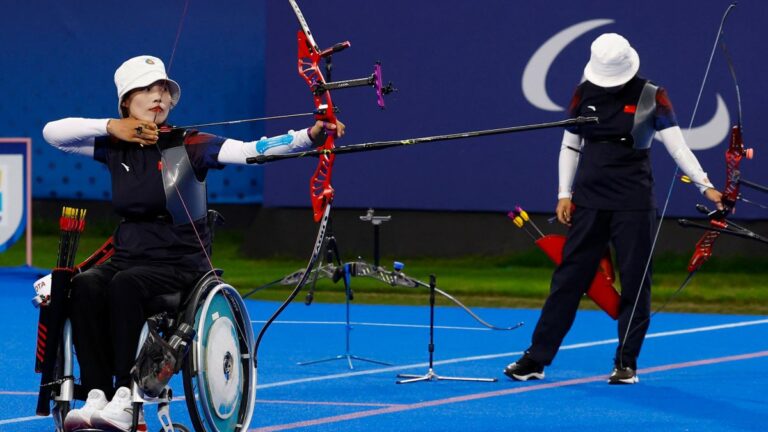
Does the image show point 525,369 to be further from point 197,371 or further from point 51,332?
point 51,332

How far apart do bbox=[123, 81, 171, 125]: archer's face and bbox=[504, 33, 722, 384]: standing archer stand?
229 cm

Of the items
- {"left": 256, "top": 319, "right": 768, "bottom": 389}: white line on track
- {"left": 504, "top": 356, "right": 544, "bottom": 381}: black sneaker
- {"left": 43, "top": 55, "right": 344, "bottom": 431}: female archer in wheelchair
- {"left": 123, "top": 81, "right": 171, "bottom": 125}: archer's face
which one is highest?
{"left": 123, "top": 81, "right": 171, "bottom": 125}: archer's face

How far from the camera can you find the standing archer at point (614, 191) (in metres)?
6.50

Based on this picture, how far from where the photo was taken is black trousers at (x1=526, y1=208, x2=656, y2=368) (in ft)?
21.5

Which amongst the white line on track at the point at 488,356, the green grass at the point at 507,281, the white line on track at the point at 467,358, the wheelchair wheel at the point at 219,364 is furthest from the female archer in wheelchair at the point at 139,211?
the green grass at the point at 507,281

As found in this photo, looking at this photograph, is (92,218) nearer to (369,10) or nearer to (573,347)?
(369,10)

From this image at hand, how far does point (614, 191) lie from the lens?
6.56 meters

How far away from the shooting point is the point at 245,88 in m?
14.3

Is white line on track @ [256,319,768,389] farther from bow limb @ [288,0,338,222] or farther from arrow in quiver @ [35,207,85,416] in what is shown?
arrow in quiver @ [35,207,85,416]

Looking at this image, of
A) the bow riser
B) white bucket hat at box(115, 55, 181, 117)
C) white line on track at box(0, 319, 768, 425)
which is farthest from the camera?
white line on track at box(0, 319, 768, 425)

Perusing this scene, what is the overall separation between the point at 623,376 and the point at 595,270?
0.53 m

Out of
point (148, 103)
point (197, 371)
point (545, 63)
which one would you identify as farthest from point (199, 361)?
point (545, 63)

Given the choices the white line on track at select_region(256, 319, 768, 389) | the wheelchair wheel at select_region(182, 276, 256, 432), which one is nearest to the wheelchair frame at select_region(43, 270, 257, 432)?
the wheelchair wheel at select_region(182, 276, 256, 432)

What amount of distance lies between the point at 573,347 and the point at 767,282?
138 inches
